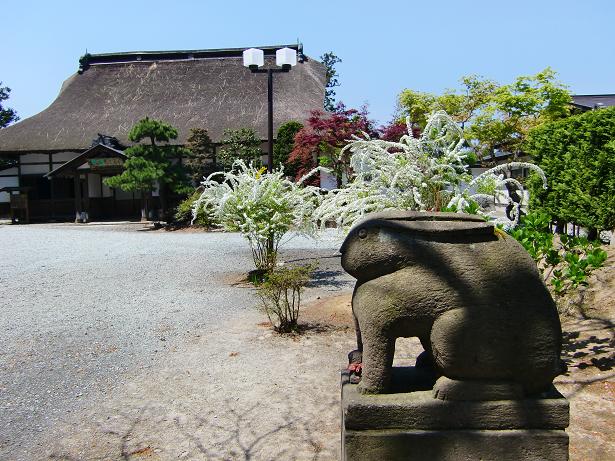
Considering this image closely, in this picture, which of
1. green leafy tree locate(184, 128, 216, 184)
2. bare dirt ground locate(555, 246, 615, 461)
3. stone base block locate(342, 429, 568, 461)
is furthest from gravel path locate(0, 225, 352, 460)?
green leafy tree locate(184, 128, 216, 184)

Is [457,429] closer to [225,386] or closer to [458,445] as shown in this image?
[458,445]

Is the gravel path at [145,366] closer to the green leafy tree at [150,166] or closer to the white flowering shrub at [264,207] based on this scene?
the white flowering shrub at [264,207]

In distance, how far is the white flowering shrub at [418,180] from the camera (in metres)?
5.59

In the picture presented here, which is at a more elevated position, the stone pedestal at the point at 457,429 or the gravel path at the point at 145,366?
the stone pedestal at the point at 457,429

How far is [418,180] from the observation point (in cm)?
559

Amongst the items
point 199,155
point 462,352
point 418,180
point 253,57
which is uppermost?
point 253,57

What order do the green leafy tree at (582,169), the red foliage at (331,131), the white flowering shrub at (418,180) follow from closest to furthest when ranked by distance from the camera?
the white flowering shrub at (418,180), the green leafy tree at (582,169), the red foliage at (331,131)

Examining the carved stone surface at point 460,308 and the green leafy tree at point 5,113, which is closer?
the carved stone surface at point 460,308

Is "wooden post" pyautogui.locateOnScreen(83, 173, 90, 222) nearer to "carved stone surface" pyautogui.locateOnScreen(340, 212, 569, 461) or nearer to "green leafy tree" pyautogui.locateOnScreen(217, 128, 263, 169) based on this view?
"green leafy tree" pyautogui.locateOnScreen(217, 128, 263, 169)

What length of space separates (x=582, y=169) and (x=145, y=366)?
788 cm

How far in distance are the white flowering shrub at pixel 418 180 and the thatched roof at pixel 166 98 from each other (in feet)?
50.3

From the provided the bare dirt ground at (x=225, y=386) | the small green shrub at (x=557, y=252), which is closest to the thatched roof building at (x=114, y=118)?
the bare dirt ground at (x=225, y=386)

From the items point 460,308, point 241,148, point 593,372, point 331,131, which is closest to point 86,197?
point 241,148

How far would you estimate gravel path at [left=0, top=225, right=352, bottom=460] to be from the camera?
125 inches
